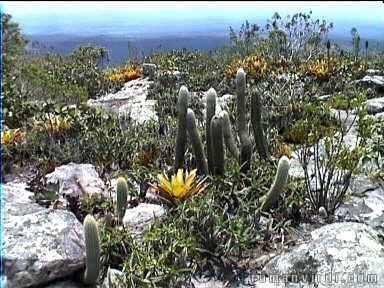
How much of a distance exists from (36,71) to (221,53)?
7.97 meters

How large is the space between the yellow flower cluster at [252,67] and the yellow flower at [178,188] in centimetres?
731

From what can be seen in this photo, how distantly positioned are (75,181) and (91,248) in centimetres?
187

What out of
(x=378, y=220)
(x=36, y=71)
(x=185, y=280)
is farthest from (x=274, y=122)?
(x=36, y=71)

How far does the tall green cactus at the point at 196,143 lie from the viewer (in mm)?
Answer: 6160

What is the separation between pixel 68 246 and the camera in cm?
435

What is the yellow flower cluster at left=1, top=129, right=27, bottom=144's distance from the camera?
7.40 meters

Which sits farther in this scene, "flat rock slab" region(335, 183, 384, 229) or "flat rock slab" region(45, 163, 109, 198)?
"flat rock slab" region(45, 163, 109, 198)

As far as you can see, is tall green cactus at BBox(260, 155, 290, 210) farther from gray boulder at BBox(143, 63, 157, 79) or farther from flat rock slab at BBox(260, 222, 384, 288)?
gray boulder at BBox(143, 63, 157, 79)

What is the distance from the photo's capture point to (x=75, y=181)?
19.7 feet

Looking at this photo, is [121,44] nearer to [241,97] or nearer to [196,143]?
[241,97]

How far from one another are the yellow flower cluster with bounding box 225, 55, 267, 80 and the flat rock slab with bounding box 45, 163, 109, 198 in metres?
7.18

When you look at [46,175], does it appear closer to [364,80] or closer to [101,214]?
[101,214]

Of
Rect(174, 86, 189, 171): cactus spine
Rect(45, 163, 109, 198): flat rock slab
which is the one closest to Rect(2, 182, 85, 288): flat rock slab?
Rect(45, 163, 109, 198): flat rock slab

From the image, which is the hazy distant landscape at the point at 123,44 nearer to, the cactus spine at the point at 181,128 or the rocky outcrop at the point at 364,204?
the cactus spine at the point at 181,128
